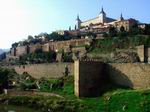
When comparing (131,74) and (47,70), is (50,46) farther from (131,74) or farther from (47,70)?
(131,74)

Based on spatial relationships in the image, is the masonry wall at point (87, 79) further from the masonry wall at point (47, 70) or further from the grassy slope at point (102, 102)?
the masonry wall at point (47, 70)

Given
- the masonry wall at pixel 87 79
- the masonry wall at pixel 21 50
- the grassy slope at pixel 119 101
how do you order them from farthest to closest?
the masonry wall at pixel 21 50
the masonry wall at pixel 87 79
the grassy slope at pixel 119 101

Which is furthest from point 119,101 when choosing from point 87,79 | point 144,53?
point 144,53

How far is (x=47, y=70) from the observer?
168ft

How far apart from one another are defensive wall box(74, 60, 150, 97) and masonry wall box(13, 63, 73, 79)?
876 centimetres

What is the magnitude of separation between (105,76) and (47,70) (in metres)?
14.6

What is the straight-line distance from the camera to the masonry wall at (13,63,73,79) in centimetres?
4832

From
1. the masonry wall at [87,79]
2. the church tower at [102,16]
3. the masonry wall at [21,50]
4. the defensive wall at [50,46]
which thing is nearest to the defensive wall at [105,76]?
the masonry wall at [87,79]

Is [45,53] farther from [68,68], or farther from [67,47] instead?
[68,68]

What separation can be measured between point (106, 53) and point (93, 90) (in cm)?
2170

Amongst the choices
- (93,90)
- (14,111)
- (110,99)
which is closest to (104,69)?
(93,90)

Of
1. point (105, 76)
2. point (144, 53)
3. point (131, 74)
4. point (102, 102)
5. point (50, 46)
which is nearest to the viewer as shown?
point (102, 102)

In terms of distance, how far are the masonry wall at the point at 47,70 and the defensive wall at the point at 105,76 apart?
28.8 ft

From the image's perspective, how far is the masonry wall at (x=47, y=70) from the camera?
48.3 m
